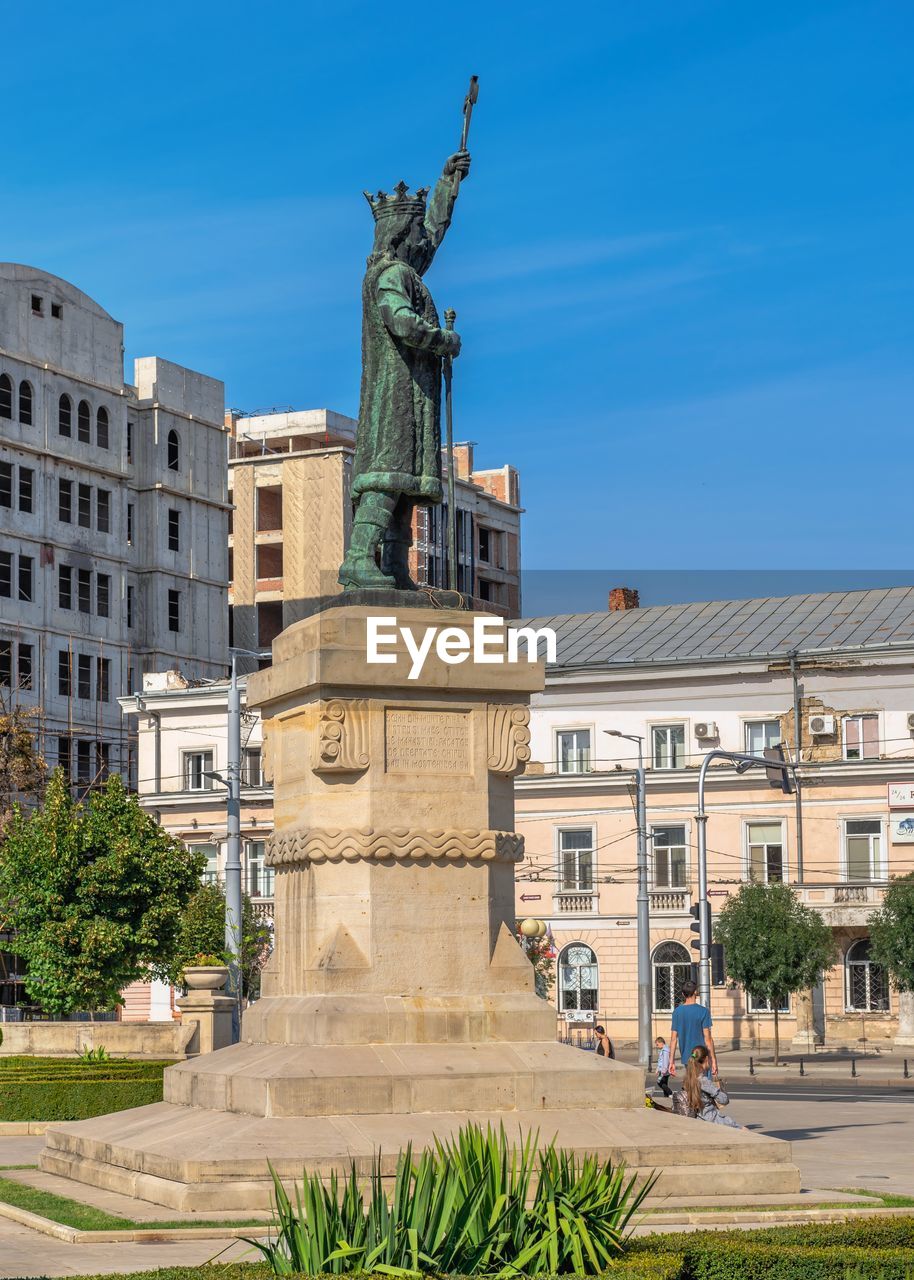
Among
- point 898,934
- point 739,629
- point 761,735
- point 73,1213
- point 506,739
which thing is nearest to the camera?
point 73,1213

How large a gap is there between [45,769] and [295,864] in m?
53.7

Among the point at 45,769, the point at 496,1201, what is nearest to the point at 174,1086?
the point at 496,1201

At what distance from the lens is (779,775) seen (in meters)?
67.7

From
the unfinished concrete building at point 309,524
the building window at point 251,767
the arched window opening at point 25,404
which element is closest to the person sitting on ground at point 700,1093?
the building window at point 251,767

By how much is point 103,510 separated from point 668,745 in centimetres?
3207

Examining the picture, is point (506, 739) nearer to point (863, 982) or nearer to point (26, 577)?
point (863, 982)

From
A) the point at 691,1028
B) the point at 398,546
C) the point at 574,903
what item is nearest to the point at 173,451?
the point at 574,903

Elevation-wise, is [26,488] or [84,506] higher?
[26,488]

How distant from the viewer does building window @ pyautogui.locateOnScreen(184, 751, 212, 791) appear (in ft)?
256

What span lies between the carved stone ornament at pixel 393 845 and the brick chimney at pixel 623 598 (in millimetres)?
66643

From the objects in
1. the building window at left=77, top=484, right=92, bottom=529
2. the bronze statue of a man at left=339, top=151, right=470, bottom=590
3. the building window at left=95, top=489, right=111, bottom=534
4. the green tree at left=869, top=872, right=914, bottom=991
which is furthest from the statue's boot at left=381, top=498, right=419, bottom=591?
the building window at left=95, top=489, right=111, bottom=534

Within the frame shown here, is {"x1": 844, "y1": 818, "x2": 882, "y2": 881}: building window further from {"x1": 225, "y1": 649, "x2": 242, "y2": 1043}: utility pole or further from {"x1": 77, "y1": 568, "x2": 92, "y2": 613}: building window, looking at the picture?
{"x1": 77, "y1": 568, "x2": 92, "y2": 613}: building window

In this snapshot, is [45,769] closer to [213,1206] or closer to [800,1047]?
[800,1047]

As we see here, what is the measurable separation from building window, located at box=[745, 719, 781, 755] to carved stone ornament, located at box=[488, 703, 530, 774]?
51334mm
